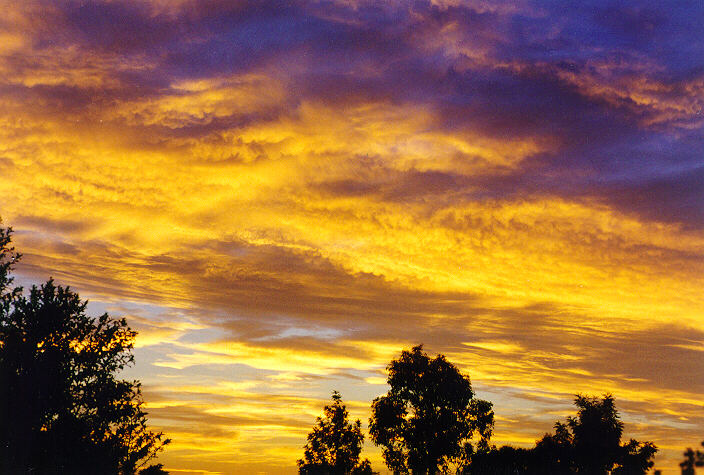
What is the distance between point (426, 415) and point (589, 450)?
3140cm

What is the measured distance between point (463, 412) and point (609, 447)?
29169 millimetres

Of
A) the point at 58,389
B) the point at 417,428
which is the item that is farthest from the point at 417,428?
the point at 58,389

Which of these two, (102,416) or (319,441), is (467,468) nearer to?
(319,441)

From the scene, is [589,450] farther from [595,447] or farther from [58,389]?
[58,389]

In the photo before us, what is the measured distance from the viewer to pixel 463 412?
314ft

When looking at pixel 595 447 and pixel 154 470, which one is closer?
pixel 154 470

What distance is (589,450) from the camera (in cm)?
10844

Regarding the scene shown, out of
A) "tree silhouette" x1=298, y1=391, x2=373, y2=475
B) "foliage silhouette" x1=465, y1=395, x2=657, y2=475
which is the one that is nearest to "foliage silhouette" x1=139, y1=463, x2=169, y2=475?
"tree silhouette" x1=298, y1=391, x2=373, y2=475

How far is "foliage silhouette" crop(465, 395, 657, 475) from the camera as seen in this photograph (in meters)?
106

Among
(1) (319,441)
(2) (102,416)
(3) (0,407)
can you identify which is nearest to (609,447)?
(1) (319,441)

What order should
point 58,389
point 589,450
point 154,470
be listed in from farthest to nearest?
point 589,450 < point 154,470 < point 58,389

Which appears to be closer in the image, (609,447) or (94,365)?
(94,365)

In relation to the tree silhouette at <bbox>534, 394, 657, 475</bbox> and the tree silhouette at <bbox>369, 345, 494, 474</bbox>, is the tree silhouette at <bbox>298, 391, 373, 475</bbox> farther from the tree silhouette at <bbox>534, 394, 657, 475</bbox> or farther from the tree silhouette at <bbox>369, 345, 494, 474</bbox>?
the tree silhouette at <bbox>534, 394, 657, 475</bbox>

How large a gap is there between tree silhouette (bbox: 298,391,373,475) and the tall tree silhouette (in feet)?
134
